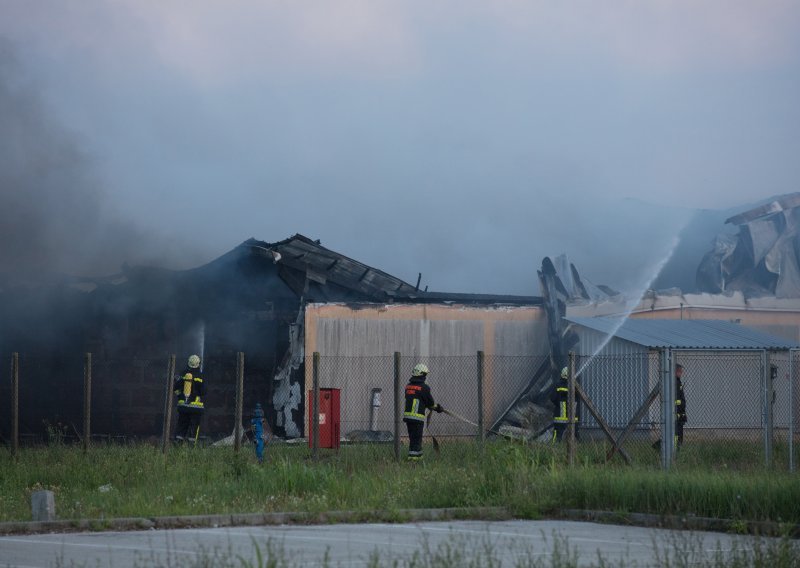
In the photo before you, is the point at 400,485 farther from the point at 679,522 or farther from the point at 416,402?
the point at 416,402

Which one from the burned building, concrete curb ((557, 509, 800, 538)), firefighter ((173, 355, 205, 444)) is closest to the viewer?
concrete curb ((557, 509, 800, 538))

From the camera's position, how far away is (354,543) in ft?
30.3

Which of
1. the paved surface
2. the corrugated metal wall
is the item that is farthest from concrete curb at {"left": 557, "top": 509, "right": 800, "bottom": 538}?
the corrugated metal wall

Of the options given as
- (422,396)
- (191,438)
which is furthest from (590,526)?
(191,438)

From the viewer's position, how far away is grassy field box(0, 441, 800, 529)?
10734 millimetres

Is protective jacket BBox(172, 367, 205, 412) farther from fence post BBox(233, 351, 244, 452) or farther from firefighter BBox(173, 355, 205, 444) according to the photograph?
fence post BBox(233, 351, 244, 452)

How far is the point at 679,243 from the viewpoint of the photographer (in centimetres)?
3116

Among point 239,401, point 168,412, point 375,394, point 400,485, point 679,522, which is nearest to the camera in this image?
point 679,522

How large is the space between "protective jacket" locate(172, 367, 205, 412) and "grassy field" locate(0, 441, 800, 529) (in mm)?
2977

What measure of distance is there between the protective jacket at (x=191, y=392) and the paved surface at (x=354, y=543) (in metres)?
8.69

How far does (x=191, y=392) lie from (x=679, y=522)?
405 inches

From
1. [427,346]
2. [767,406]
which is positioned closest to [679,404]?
[767,406]

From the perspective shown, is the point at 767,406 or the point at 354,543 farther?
the point at 767,406

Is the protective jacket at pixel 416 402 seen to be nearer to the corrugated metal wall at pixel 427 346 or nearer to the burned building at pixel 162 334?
the corrugated metal wall at pixel 427 346
